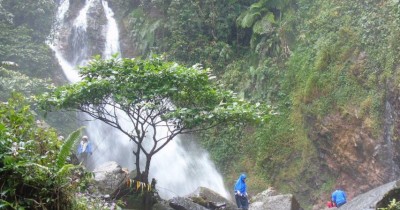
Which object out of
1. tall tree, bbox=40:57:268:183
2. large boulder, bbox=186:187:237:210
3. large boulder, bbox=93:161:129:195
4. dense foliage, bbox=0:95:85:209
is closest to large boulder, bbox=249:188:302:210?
large boulder, bbox=186:187:237:210

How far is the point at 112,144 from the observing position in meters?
19.7

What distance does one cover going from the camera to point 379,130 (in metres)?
11.6

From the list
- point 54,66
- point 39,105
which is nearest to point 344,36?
point 39,105

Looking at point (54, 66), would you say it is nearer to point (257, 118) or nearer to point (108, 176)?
point (108, 176)

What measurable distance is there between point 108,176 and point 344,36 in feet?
31.2

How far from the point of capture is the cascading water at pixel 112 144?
16891mm

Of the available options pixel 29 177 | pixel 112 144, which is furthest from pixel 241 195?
pixel 112 144

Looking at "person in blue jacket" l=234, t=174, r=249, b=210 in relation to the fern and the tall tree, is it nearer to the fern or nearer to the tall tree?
the tall tree

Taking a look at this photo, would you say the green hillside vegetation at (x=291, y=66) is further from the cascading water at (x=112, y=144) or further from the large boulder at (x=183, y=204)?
the large boulder at (x=183, y=204)

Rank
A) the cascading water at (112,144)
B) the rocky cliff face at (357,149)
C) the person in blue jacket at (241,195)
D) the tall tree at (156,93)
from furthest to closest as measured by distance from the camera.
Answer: the cascading water at (112,144)
the rocky cliff face at (357,149)
the person in blue jacket at (241,195)
the tall tree at (156,93)

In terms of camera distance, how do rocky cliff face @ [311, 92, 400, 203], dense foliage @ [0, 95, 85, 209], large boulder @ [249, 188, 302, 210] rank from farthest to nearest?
rocky cliff face @ [311, 92, 400, 203] < large boulder @ [249, 188, 302, 210] < dense foliage @ [0, 95, 85, 209]

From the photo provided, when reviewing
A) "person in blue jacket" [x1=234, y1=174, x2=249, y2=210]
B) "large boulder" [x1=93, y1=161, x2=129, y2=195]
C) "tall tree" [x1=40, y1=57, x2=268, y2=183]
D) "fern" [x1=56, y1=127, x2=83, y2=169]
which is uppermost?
"tall tree" [x1=40, y1=57, x2=268, y2=183]

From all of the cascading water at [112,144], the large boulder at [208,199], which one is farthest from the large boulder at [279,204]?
the cascading water at [112,144]

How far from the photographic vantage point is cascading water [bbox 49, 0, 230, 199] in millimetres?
16891
